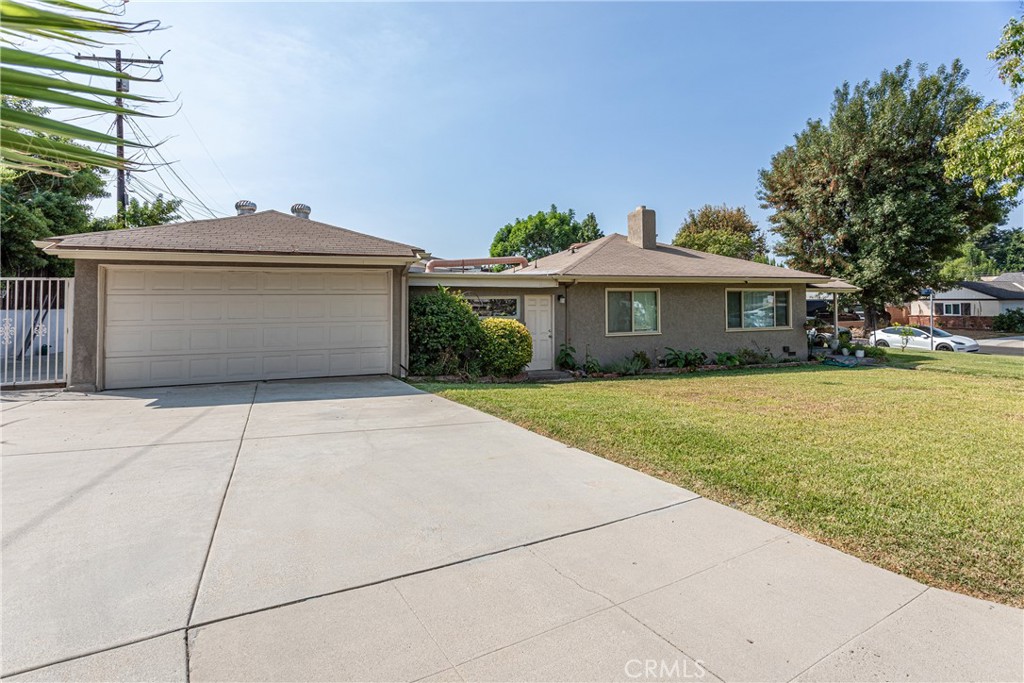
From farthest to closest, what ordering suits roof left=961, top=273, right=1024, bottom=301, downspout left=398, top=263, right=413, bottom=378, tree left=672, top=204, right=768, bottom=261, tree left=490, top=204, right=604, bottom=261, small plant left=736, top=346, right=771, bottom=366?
tree left=490, top=204, right=604, bottom=261, roof left=961, top=273, right=1024, bottom=301, tree left=672, top=204, right=768, bottom=261, small plant left=736, top=346, right=771, bottom=366, downspout left=398, top=263, right=413, bottom=378

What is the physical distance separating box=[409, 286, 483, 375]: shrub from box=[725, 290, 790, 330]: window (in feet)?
26.7

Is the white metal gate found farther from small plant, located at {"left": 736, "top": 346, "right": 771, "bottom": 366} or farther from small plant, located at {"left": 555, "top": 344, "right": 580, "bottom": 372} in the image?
small plant, located at {"left": 736, "top": 346, "right": 771, "bottom": 366}

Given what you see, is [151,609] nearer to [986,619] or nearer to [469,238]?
[986,619]

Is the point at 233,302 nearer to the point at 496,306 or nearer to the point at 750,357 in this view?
the point at 496,306

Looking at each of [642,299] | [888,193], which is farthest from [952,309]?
[642,299]

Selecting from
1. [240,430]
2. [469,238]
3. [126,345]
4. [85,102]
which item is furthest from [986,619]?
[469,238]

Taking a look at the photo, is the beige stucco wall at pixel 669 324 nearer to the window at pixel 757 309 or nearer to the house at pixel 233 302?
the window at pixel 757 309

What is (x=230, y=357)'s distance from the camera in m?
9.78

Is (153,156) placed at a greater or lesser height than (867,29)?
lesser

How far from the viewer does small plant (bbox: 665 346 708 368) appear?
13.3 m

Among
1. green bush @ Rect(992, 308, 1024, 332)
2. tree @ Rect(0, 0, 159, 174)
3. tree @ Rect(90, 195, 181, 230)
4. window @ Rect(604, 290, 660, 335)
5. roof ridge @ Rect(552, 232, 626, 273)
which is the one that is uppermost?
tree @ Rect(90, 195, 181, 230)

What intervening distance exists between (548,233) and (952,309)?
3145 centimetres

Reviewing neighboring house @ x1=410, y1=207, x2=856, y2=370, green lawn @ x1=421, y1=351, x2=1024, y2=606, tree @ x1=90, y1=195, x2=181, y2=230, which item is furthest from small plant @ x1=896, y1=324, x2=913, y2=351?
tree @ x1=90, y1=195, x2=181, y2=230

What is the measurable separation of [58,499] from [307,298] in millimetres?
7005
